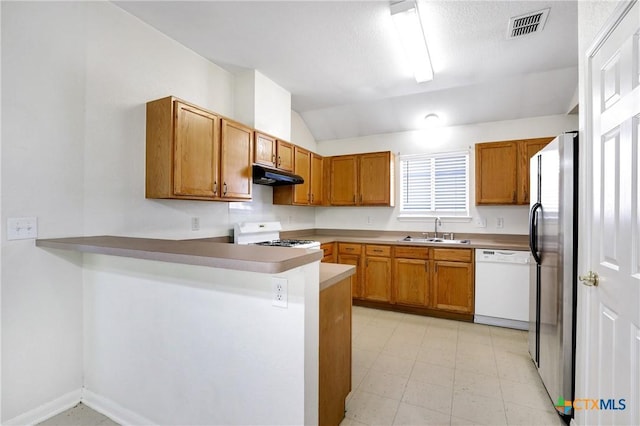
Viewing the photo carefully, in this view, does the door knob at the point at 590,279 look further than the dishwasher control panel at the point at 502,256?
No

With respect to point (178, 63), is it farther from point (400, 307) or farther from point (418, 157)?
point (400, 307)

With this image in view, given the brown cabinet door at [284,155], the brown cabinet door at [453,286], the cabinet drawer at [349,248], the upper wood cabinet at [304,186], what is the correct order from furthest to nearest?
1. the cabinet drawer at [349,248]
2. the upper wood cabinet at [304,186]
3. the brown cabinet door at [284,155]
4. the brown cabinet door at [453,286]

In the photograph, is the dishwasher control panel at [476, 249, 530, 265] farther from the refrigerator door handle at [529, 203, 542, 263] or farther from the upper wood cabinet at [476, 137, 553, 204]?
the refrigerator door handle at [529, 203, 542, 263]

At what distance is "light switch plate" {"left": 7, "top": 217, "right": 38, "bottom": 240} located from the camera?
1.70 m

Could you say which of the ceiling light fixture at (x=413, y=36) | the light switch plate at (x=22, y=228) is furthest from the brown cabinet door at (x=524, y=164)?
the light switch plate at (x=22, y=228)

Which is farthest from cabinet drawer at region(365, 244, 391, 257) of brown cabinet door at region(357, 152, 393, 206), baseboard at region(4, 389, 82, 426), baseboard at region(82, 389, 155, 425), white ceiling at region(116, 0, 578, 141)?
baseboard at region(4, 389, 82, 426)

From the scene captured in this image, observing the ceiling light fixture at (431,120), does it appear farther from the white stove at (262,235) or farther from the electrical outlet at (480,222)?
the white stove at (262,235)

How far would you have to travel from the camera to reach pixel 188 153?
2.41 m

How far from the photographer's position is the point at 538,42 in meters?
2.67

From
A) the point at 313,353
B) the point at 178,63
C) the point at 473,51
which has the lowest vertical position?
the point at 313,353

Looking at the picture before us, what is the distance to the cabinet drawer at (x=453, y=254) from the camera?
342 centimetres

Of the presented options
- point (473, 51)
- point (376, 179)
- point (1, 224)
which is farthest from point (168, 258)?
point (376, 179)

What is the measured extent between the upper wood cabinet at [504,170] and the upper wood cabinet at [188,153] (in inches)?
120

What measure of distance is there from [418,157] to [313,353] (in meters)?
3.69
